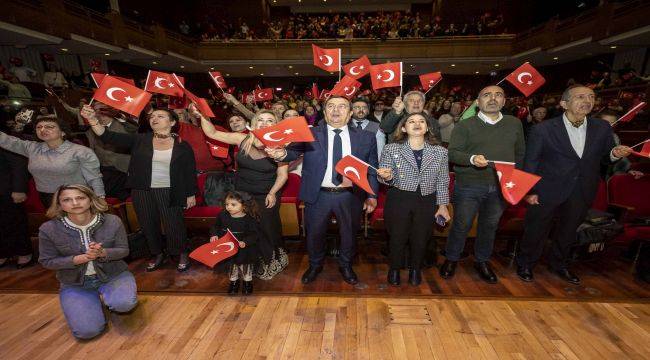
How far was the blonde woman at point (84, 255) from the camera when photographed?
2.12 meters

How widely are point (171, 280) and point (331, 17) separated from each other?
17.5 metres

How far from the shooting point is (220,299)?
103 inches

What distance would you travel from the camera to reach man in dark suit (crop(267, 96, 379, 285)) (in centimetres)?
249

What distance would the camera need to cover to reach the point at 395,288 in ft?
9.04

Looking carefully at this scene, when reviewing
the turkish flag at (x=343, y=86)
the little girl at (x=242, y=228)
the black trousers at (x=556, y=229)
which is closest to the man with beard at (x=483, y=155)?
the black trousers at (x=556, y=229)

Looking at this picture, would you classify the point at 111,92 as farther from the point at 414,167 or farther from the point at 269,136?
the point at 414,167

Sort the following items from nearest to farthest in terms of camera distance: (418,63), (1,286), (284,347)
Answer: (284,347) → (1,286) → (418,63)

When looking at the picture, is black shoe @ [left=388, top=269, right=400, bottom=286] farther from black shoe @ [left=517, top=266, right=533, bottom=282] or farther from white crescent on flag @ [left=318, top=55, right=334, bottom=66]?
white crescent on flag @ [left=318, top=55, right=334, bottom=66]

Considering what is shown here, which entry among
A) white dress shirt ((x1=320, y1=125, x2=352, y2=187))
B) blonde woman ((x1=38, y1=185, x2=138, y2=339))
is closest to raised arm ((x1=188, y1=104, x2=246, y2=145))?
white dress shirt ((x1=320, y1=125, x2=352, y2=187))

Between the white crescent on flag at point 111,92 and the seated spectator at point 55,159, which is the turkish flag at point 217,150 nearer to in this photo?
the seated spectator at point 55,159

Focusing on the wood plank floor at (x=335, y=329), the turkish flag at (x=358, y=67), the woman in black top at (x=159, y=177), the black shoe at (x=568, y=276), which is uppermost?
the turkish flag at (x=358, y=67)

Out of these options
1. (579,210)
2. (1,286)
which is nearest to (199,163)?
(1,286)

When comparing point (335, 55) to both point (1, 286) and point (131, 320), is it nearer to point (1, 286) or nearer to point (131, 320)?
point (131, 320)

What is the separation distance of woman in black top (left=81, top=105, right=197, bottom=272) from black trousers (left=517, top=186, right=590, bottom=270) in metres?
3.21
